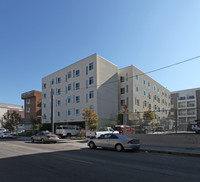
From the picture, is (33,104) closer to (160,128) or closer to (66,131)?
(66,131)

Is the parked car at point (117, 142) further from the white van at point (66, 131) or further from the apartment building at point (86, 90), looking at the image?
the apartment building at point (86, 90)

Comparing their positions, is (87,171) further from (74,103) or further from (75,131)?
(74,103)

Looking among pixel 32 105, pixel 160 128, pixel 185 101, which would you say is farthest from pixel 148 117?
pixel 185 101

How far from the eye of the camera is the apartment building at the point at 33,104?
187ft

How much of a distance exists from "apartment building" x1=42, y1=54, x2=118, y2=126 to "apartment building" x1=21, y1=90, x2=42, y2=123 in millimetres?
10092

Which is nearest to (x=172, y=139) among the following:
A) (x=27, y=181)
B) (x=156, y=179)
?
(x=156, y=179)

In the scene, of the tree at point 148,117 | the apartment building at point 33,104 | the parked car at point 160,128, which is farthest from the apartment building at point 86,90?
the parked car at point 160,128

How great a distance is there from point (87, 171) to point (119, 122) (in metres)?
31.5

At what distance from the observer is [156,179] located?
6.35 metres

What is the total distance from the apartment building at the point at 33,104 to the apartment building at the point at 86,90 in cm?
1009

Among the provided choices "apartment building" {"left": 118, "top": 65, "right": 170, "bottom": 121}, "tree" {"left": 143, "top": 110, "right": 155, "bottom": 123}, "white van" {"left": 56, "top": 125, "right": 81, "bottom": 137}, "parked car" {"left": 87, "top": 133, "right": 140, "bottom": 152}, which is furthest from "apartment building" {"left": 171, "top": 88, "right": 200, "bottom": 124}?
"parked car" {"left": 87, "top": 133, "right": 140, "bottom": 152}

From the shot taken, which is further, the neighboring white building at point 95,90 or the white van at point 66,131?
the neighboring white building at point 95,90

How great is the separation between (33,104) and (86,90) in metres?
25.1

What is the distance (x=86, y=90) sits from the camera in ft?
131
